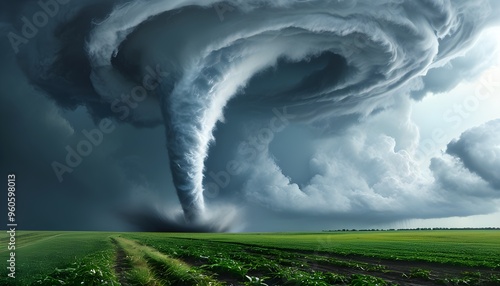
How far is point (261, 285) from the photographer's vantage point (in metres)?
18.8

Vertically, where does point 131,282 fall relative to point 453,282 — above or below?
above

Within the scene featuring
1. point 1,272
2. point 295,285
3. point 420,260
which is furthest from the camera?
point 420,260

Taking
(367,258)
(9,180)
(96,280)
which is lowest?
(367,258)

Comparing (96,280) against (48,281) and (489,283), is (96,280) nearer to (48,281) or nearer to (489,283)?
(48,281)

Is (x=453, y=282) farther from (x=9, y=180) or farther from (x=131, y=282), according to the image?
(x=9, y=180)

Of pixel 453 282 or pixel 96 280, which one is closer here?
pixel 96 280

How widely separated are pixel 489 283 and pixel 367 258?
16.3m

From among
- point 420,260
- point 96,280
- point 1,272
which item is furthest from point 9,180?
point 420,260

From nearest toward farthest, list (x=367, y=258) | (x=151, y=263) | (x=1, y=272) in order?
(x=1, y=272) → (x=151, y=263) → (x=367, y=258)

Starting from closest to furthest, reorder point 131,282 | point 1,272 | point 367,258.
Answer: point 131,282
point 1,272
point 367,258

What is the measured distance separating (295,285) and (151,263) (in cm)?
1473

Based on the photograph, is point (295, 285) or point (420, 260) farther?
point (420, 260)

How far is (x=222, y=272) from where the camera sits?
76.3ft

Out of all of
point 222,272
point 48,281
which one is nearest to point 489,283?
point 222,272
